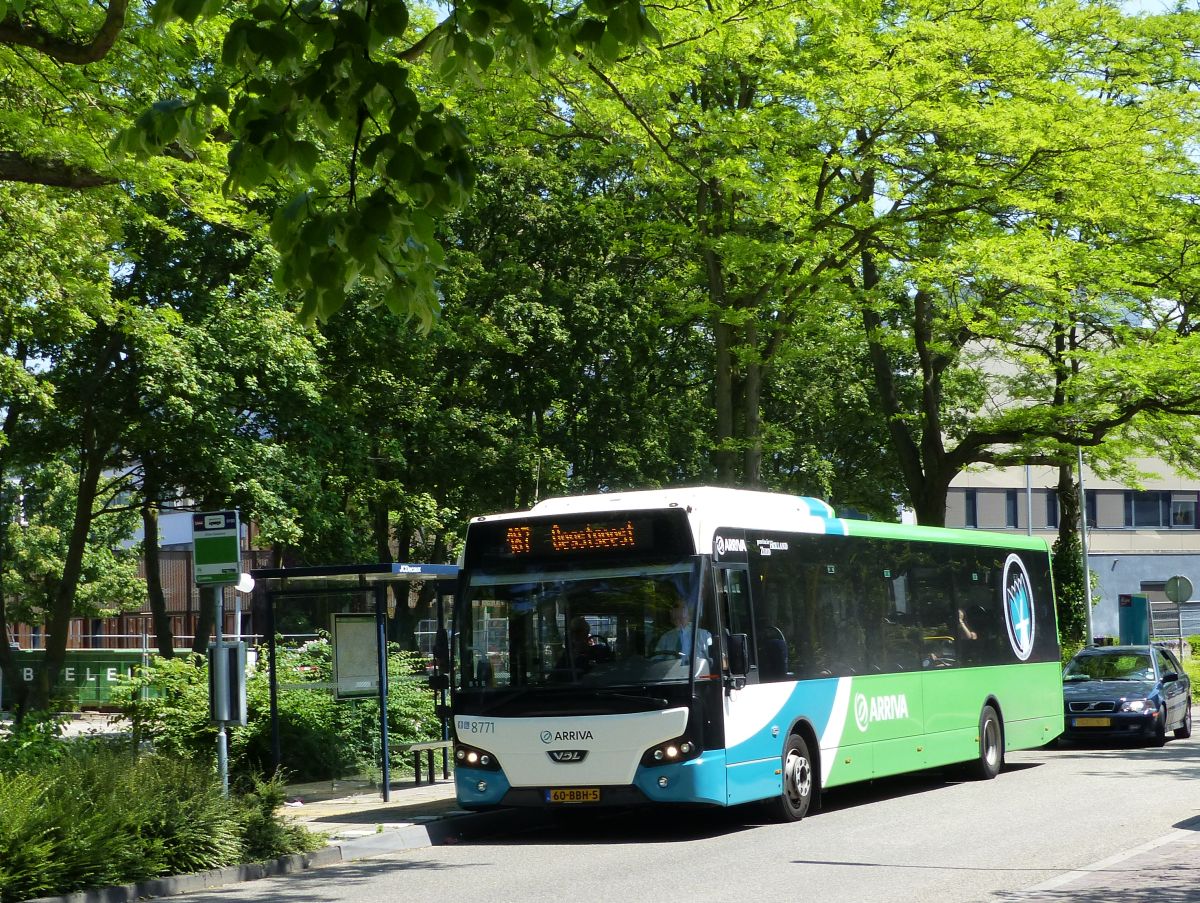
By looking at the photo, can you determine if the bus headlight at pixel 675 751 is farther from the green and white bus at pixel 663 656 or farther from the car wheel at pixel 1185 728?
the car wheel at pixel 1185 728

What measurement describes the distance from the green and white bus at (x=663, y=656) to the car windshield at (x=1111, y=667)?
1010 cm

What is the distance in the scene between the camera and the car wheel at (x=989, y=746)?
19.2m

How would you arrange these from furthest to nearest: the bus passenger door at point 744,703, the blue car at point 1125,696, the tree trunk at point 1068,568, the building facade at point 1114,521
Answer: the building facade at point 1114,521
the tree trunk at point 1068,568
the blue car at point 1125,696
the bus passenger door at point 744,703

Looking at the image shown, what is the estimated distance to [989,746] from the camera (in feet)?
63.7

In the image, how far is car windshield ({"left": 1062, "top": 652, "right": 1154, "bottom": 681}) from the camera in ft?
82.2

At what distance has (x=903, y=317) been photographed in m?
35.0

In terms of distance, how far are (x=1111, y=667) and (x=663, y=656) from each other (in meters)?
14.5

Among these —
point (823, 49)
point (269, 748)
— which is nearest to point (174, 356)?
point (269, 748)

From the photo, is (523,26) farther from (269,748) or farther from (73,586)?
(73,586)

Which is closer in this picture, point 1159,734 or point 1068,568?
point 1159,734

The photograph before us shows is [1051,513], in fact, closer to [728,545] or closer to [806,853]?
[728,545]

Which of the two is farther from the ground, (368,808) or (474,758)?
(474,758)

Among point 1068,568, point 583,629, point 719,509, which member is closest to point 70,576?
point 583,629

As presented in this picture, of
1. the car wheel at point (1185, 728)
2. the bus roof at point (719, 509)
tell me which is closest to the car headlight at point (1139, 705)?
the car wheel at point (1185, 728)
